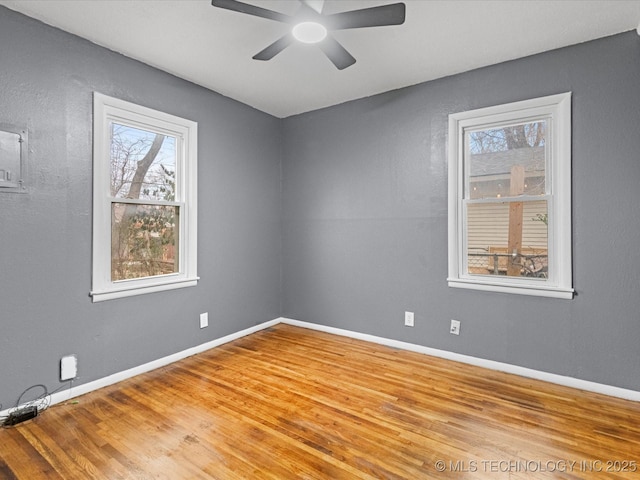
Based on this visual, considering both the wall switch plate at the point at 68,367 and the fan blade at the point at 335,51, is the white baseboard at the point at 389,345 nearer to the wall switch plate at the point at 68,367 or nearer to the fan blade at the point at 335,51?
the wall switch plate at the point at 68,367

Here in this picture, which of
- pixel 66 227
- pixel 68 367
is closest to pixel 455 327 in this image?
pixel 68 367

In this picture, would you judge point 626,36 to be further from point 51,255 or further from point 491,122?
point 51,255

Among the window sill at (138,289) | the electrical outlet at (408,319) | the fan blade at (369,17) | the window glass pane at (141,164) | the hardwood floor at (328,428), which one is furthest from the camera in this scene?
the electrical outlet at (408,319)

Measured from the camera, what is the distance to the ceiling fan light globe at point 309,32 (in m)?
2.16

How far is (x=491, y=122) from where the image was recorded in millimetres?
3041

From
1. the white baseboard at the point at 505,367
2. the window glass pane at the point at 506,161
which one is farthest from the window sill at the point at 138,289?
the window glass pane at the point at 506,161

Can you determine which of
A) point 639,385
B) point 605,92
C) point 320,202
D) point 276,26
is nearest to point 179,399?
Result: point 320,202

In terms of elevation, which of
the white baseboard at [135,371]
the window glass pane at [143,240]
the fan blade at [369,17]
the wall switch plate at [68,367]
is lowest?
the white baseboard at [135,371]

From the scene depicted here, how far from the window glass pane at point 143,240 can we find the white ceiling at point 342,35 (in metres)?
1.26

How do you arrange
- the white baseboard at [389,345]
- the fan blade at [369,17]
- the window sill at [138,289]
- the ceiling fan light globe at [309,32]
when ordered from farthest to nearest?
1. the window sill at [138,289]
2. the white baseboard at [389,345]
3. the ceiling fan light globe at [309,32]
4. the fan blade at [369,17]

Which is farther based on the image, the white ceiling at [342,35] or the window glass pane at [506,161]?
the window glass pane at [506,161]

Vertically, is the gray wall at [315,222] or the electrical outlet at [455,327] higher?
the gray wall at [315,222]

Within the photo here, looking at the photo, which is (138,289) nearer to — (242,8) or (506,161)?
(242,8)

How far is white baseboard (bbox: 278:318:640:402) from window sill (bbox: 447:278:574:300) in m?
0.62
